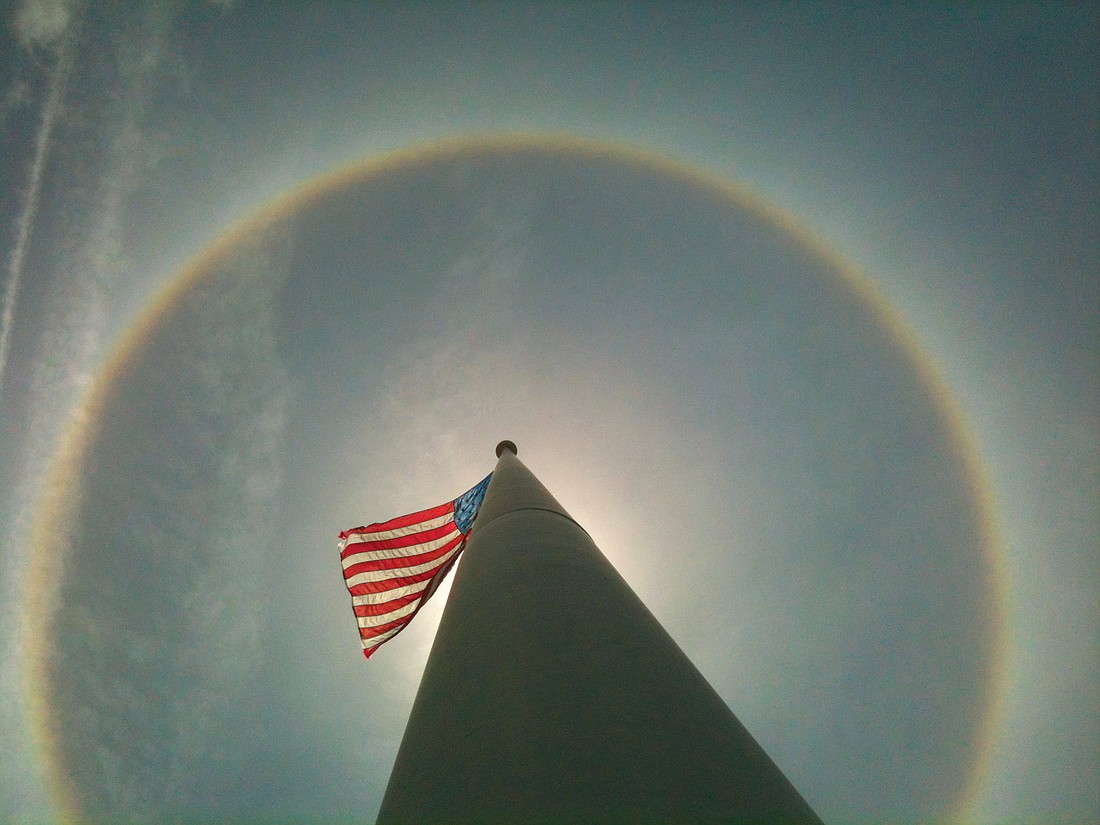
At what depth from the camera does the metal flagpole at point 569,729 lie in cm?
246

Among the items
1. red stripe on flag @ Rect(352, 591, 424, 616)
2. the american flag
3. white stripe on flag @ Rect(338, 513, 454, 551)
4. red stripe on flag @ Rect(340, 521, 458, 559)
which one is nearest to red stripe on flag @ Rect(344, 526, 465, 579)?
the american flag

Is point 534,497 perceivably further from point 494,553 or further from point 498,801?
point 498,801

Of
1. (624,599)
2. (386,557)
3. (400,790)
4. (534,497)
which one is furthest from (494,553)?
(386,557)

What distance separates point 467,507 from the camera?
51.7 feet

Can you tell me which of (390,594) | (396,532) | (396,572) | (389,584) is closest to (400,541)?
(396,532)

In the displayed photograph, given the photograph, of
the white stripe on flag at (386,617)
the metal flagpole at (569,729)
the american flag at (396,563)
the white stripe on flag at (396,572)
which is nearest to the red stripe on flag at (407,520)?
the american flag at (396,563)

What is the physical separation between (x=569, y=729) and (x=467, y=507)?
1318cm

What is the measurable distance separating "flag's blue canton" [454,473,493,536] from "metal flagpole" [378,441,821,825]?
35.4 feet

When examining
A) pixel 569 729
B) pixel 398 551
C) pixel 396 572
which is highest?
pixel 398 551

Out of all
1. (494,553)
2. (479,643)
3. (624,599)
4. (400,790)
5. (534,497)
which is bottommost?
(400,790)

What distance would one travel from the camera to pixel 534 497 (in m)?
7.49

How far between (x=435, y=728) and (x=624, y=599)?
1674 mm

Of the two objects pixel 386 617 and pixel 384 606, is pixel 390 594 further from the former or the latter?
pixel 386 617

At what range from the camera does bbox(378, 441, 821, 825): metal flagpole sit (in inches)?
96.7
